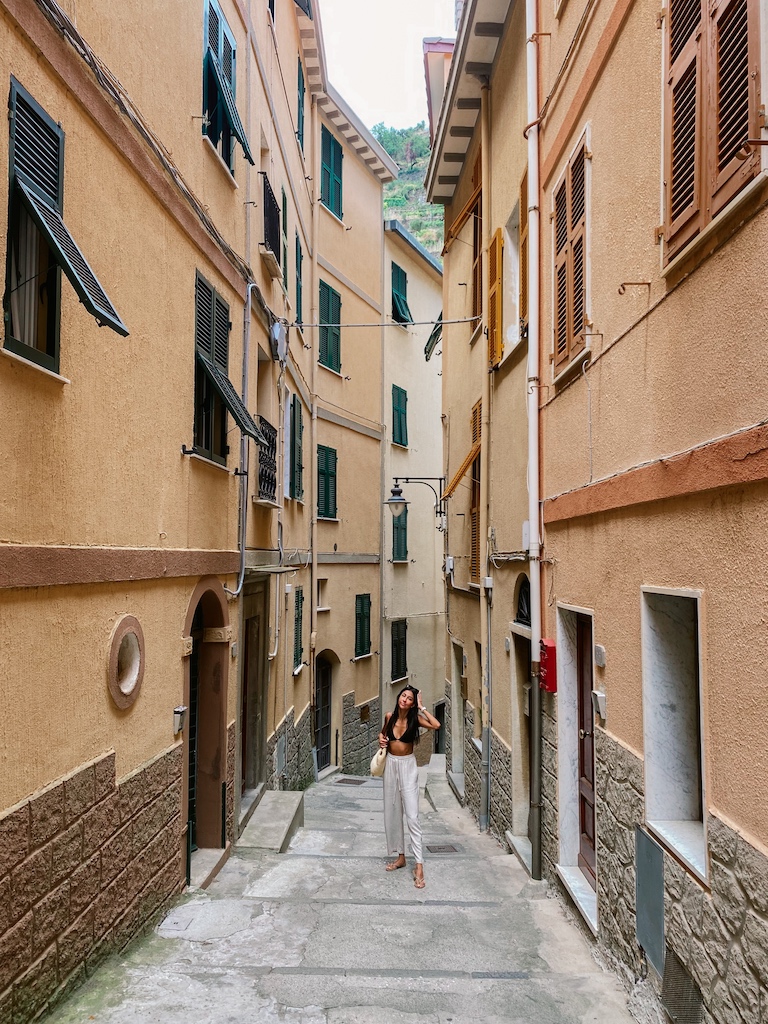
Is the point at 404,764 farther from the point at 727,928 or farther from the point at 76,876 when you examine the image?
the point at 727,928

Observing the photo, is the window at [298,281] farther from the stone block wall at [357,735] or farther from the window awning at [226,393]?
the stone block wall at [357,735]

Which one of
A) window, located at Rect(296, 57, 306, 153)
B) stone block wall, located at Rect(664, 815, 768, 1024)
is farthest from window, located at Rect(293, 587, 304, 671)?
stone block wall, located at Rect(664, 815, 768, 1024)

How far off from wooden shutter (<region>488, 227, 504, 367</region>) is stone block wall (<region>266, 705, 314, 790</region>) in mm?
6022

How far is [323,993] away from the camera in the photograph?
5.29 metres

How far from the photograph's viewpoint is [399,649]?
24.4 meters

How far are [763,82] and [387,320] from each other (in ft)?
64.9

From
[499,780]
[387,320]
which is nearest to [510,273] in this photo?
[499,780]

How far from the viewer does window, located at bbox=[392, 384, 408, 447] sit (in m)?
24.2

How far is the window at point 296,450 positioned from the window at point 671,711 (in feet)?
31.2

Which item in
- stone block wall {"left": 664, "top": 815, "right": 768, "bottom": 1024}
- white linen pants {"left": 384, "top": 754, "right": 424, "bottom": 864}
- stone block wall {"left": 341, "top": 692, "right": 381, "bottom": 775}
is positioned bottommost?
stone block wall {"left": 341, "top": 692, "right": 381, "bottom": 775}

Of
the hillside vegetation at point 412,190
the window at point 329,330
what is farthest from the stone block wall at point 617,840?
the hillside vegetation at point 412,190

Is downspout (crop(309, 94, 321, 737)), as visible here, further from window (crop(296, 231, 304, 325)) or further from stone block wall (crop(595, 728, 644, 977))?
stone block wall (crop(595, 728, 644, 977))

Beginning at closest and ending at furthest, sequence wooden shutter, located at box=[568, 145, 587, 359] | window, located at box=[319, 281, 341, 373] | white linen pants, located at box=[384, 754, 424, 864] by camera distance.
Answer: wooden shutter, located at box=[568, 145, 587, 359] → white linen pants, located at box=[384, 754, 424, 864] → window, located at box=[319, 281, 341, 373]

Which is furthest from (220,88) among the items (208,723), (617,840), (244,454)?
(617,840)
